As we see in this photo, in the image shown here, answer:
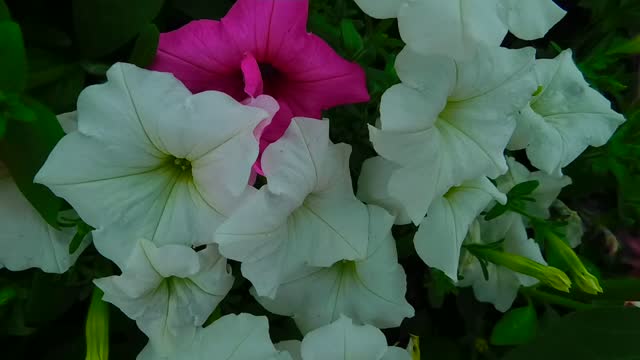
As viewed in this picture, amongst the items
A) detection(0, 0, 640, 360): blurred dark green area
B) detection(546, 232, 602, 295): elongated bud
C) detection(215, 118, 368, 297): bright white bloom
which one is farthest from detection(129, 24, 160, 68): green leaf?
detection(546, 232, 602, 295): elongated bud

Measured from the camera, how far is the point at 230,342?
0.59 m

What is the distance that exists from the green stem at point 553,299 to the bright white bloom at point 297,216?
0.79ft

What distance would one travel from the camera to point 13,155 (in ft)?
1.84

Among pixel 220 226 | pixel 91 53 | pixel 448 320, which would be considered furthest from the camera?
pixel 448 320

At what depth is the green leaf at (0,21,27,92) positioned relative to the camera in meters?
0.51

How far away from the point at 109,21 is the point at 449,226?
0.31m

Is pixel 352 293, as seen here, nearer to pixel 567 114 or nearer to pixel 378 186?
pixel 378 186

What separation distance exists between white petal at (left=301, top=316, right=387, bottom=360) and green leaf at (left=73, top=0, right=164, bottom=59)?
0.27 m

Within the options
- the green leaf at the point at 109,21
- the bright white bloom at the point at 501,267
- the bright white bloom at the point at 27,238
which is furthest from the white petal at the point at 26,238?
the bright white bloom at the point at 501,267

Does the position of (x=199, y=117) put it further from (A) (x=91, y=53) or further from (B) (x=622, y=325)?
(B) (x=622, y=325)

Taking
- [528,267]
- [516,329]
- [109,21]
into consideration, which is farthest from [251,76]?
[516,329]

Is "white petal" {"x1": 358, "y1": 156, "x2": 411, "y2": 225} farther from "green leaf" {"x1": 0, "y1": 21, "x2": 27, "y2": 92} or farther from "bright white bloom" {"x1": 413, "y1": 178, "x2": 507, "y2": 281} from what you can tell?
"green leaf" {"x1": 0, "y1": 21, "x2": 27, "y2": 92}

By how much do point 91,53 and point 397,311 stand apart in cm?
32

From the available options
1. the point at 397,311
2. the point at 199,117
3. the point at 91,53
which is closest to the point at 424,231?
the point at 397,311
